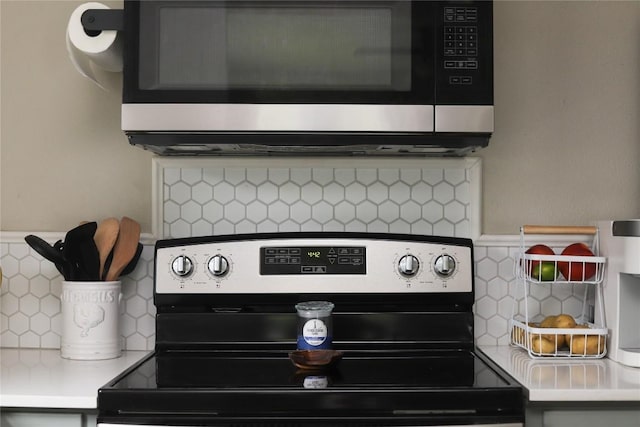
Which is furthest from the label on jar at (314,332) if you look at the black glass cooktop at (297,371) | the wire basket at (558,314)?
the wire basket at (558,314)

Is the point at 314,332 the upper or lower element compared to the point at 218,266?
lower

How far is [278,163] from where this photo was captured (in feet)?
6.59

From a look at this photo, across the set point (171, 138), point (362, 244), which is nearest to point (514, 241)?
point (362, 244)

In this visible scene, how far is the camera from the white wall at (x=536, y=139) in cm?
203

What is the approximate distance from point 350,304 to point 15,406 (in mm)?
792

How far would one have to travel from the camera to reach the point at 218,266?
1858 millimetres

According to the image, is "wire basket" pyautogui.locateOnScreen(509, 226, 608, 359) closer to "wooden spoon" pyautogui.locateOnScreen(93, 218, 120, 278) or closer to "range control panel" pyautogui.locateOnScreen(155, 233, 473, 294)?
"range control panel" pyautogui.locateOnScreen(155, 233, 473, 294)

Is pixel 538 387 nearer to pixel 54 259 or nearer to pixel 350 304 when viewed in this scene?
pixel 350 304

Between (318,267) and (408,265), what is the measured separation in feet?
0.72

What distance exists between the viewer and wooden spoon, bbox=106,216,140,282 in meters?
1.89

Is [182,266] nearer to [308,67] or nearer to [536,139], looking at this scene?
[308,67]

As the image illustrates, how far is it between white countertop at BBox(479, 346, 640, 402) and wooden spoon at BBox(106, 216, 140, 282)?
914 mm

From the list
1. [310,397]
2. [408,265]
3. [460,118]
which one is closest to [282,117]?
[460,118]

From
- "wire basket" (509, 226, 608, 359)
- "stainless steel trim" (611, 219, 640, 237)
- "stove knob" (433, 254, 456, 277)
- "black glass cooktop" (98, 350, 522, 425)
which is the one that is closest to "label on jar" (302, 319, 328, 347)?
"black glass cooktop" (98, 350, 522, 425)
